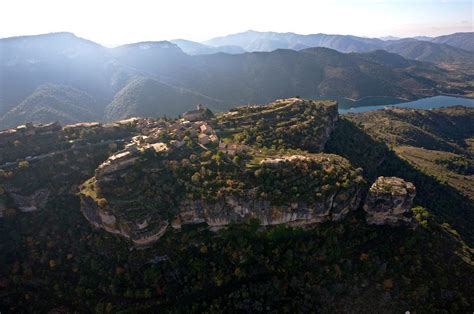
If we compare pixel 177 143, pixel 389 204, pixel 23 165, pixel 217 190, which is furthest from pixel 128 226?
pixel 389 204

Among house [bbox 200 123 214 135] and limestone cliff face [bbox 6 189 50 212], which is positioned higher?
house [bbox 200 123 214 135]

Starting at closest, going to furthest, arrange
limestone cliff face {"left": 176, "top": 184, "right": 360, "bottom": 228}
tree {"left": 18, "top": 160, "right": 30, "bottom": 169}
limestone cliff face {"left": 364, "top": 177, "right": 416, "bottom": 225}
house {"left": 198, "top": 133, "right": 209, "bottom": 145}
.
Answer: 1. limestone cliff face {"left": 176, "top": 184, "right": 360, "bottom": 228}
2. limestone cliff face {"left": 364, "top": 177, "right": 416, "bottom": 225}
3. tree {"left": 18, "top": 160, "right": 30, "bottom": 169}
4. house {"left": 198, "top": 133, "right": 209, "bottom": 145}

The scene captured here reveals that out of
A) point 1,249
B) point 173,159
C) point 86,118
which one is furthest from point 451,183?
point 86,118

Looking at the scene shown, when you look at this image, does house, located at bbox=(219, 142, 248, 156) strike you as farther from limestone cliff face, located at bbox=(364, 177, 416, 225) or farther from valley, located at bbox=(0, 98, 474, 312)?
limestone cliff face, located at bbox=(364, 177, 416, 225)

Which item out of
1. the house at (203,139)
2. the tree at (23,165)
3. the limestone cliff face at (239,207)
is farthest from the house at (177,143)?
the tree at (23,165)

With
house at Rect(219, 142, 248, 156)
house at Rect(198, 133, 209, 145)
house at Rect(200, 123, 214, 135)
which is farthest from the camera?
house at Rect(200, 123, 214, 135)

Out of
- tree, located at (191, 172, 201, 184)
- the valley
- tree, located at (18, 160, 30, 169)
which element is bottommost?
the valley

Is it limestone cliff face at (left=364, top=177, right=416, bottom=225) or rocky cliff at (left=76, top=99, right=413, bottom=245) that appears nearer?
rocky cliff at (left=76, top=99, right=413, bottom=245)

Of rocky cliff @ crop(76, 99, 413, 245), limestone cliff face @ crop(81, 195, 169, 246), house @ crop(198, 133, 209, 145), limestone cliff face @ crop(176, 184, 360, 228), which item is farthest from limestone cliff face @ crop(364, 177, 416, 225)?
limestone cliff face @ crop(81, 195, 169, 246)

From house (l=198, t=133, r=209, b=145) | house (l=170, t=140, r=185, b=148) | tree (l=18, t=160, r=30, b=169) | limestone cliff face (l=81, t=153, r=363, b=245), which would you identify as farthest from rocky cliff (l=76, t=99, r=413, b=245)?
tree (l=18, t=160, r=30, b=169)

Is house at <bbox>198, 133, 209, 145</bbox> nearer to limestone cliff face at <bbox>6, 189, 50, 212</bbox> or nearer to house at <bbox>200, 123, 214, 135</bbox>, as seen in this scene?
house at <bbox>200, 123, 214, 135</bbox>

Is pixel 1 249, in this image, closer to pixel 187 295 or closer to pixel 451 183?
pixel 187 295
